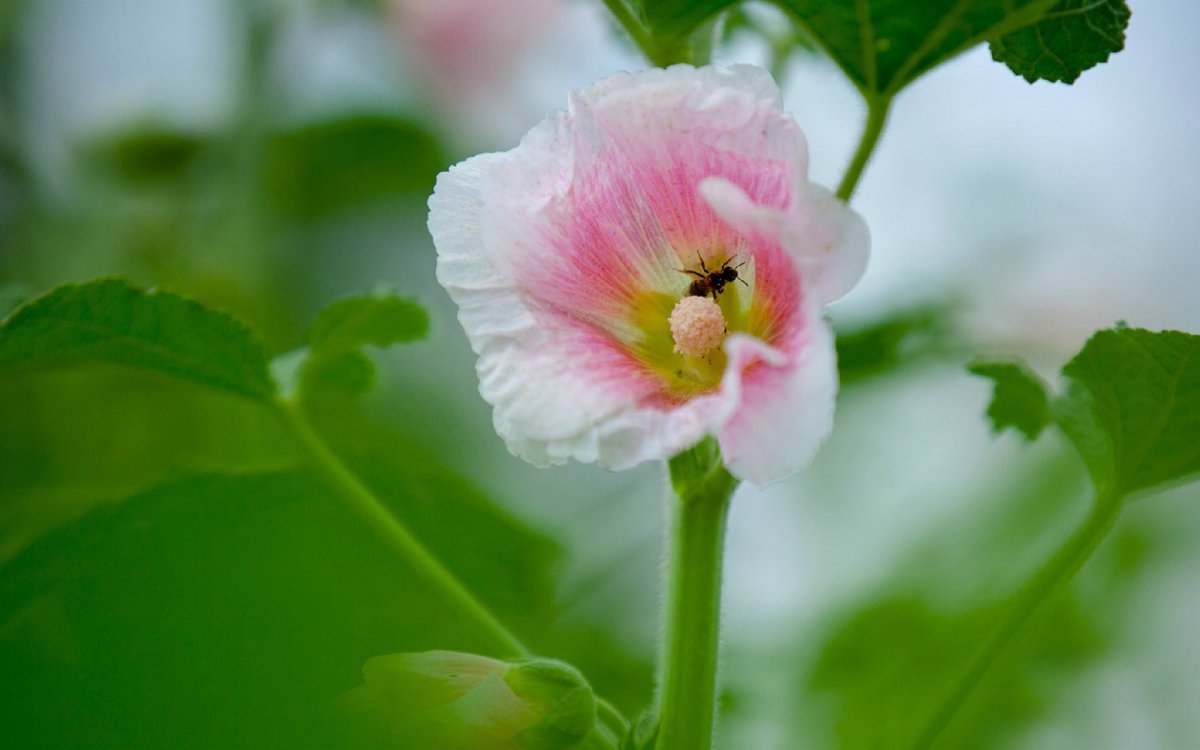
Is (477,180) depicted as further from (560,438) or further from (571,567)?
(571,567)

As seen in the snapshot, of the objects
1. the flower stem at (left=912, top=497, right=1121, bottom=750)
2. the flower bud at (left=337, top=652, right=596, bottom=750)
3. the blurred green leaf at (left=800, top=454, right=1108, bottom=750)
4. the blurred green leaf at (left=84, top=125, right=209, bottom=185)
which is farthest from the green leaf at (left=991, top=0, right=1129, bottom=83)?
the blurred green leaf at (left=84, top=125, right=209, bottom=185)

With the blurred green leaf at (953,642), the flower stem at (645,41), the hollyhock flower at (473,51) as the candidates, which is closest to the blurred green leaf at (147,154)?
the hollyhock flower at (473,51)

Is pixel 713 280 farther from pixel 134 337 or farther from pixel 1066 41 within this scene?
pixel 134 337

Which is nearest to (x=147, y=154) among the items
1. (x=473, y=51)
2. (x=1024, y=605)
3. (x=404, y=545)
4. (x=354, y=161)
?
(x=354, y=161)

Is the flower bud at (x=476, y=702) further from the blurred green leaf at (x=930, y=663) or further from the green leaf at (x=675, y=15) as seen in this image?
the blurred green leaf at (x=930, y=663)

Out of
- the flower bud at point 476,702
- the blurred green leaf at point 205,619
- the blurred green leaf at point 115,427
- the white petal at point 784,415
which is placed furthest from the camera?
the blurred green leaf at point 115,427

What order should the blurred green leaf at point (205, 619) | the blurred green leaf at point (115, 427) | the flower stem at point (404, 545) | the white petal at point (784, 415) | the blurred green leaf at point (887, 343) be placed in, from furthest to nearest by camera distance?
the blurred green leaf at point (115, 427) → the blurred green leaf at point (887, 343) → the flower stem at point (404, 545) → the white petal at point (784, 415) → the blurred green leaf at point (205, 619)

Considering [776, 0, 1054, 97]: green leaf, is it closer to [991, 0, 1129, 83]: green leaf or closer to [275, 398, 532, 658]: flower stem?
[991, 0, 1129, 83]: green leaf
